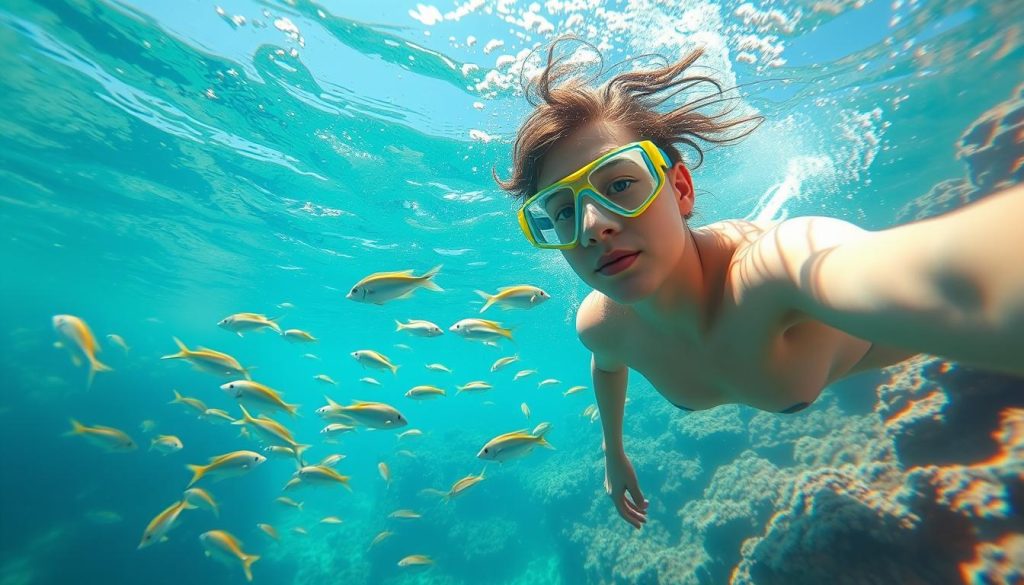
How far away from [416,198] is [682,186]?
1522 cm

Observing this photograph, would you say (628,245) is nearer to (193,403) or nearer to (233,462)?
(233,462)

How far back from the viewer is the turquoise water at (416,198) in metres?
8.89

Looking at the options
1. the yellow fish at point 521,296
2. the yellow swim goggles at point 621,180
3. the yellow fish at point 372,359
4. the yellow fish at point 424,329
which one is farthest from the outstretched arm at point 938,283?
the yellow fish at point 372,359

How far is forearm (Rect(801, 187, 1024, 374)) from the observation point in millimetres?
657

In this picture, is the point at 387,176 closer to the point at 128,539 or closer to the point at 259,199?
the point at 259,199

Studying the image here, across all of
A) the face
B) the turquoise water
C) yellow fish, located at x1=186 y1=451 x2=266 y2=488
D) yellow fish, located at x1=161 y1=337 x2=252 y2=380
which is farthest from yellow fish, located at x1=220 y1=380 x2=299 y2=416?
the turquoise water

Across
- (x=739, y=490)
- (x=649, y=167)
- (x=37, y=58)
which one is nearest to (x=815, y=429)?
(x=739, y=490)

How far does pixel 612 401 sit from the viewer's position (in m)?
3.14

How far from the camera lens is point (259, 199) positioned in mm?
16422

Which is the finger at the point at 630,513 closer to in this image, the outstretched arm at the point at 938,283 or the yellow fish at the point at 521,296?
the outstretched arm at the point at 938,283

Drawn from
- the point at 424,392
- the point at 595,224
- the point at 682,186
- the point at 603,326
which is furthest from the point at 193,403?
the point at 682,186

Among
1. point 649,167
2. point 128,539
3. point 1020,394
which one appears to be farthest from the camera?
point 128,539

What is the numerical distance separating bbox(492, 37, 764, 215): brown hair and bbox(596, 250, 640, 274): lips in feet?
2.61

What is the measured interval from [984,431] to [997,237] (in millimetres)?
6130
